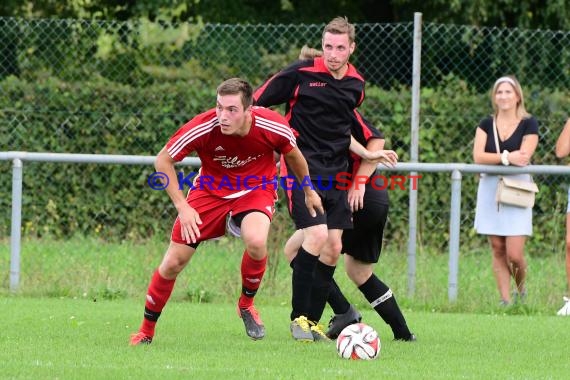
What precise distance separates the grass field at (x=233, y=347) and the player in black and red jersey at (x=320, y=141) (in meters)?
0.37

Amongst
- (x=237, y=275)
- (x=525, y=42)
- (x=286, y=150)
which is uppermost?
(x=525, y=42)

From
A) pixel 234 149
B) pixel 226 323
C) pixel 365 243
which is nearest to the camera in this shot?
pixel 234 149

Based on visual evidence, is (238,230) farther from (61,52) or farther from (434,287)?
(61,52)

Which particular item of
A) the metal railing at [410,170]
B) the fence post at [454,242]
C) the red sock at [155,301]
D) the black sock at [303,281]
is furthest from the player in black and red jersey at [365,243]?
the fence post at [454,242]

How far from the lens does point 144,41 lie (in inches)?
529

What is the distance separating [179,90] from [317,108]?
17.1ft

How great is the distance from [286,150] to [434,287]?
12.0 ft

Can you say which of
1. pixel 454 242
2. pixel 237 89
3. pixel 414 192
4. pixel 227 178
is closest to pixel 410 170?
pixel 414 192

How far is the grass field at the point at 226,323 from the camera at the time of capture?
7012 mm

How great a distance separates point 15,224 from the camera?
1096 cm

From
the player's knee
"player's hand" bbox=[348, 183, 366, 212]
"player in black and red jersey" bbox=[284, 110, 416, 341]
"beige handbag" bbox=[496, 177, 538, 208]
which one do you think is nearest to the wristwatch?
"beige handbag" bbox=[496, 177, 538, 208]

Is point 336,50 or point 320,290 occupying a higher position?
point 336,50

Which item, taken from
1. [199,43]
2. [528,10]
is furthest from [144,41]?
[528,10]

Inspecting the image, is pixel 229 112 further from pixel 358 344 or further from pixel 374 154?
pixel 358 344
